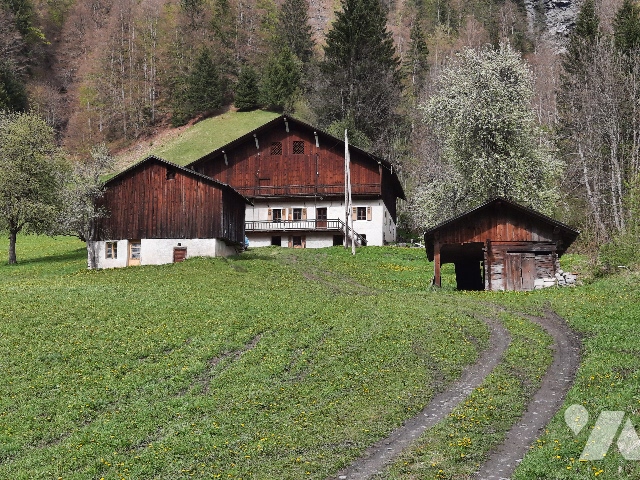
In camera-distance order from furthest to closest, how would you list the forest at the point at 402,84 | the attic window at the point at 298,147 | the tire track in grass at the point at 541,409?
the attic window at the point at 298,147 → the forest at the point at 402,84 → the tire track in grass at the point at 541,409

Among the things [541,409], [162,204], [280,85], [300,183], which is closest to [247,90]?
[280,85]

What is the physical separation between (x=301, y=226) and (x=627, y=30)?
38.4 meters

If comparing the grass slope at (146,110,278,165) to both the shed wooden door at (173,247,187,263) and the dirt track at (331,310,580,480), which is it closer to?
the shed wooden door at (173,247,187,263)

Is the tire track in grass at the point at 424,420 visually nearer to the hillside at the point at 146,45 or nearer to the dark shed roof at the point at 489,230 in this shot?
the dark shed roof at the point at 489,230

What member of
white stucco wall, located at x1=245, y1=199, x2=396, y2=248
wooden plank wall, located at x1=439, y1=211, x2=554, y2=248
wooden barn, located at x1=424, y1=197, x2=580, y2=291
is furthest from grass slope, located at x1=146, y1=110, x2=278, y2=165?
wooden barn, located at x1=424, y1=197, x2=580, y2=291

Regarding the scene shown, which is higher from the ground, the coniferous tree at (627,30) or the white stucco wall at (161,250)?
the coniferous tree at (627,30)

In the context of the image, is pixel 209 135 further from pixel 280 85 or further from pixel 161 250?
pixel 161 250

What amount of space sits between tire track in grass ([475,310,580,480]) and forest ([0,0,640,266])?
15327 millimetres

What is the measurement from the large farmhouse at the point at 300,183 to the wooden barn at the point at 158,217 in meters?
14.4

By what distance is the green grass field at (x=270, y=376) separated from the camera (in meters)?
14.4

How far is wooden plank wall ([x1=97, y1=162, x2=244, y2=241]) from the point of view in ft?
158

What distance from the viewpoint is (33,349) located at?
23875mm

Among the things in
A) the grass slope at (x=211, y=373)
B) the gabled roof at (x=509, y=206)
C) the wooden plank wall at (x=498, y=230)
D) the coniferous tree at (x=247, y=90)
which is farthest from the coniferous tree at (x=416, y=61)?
the grass slope at (x=211, y=373)

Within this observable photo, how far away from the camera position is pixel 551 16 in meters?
131
